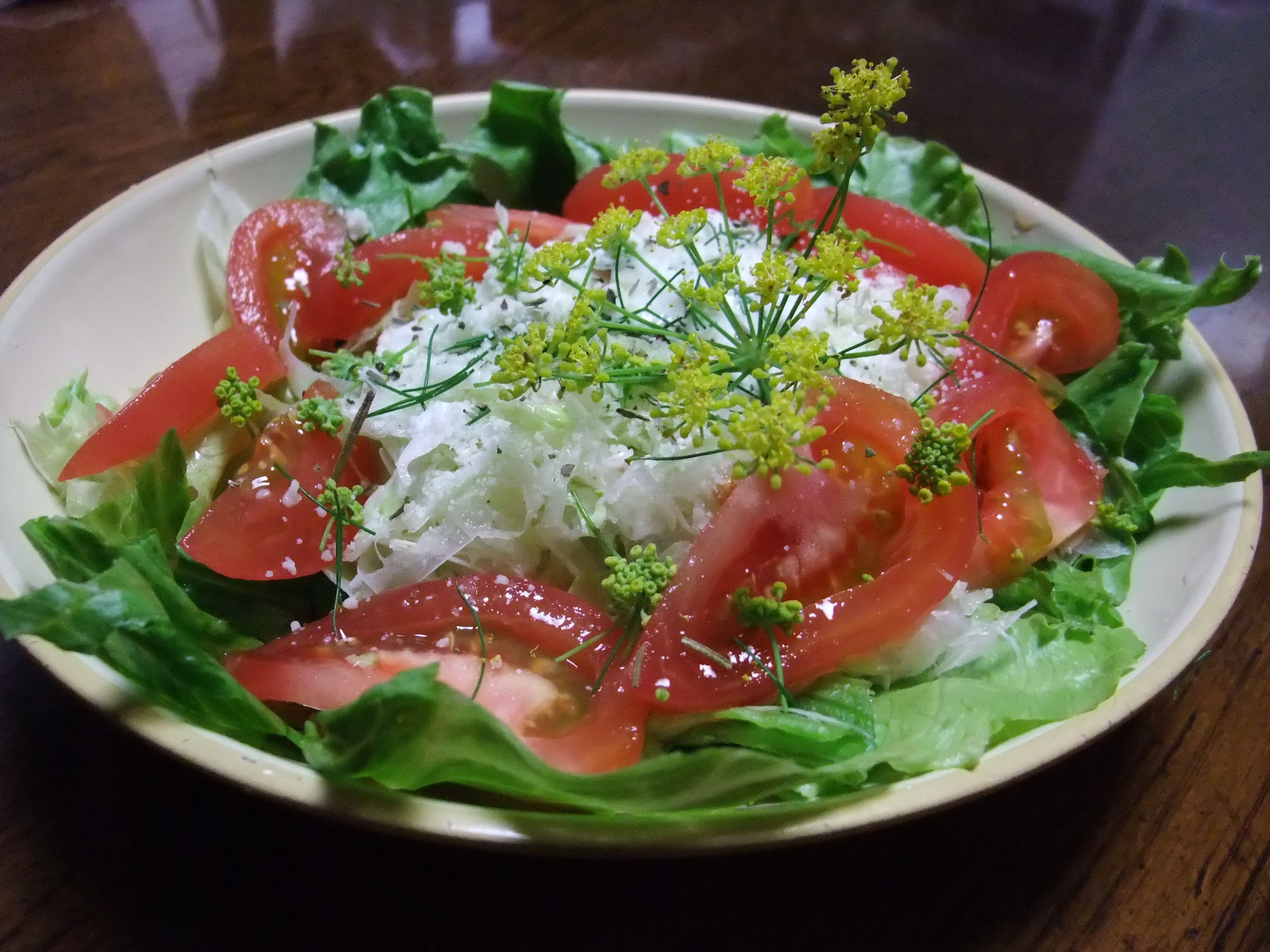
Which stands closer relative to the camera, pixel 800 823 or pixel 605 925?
pixel 800 823

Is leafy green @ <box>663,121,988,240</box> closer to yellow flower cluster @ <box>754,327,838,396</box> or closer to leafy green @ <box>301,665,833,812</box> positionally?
yellow flower cluster @ <box>754,327,838,396</box>

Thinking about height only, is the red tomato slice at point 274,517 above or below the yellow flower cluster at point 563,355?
below

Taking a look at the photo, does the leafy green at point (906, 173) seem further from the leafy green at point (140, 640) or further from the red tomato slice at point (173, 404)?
the leafy green at point (140, 640)

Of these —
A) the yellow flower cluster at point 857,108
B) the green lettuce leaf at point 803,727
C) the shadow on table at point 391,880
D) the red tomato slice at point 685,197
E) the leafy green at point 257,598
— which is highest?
the yellow flower cluster at point 857,108

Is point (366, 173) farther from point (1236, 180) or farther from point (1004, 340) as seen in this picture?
point (1236, 180)

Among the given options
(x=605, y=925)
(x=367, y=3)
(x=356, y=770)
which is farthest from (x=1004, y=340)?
(x=367, y=3)

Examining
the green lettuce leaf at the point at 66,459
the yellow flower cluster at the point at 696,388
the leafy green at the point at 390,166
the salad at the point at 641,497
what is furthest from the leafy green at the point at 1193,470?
the green lettuce leaf at the point at 66,459

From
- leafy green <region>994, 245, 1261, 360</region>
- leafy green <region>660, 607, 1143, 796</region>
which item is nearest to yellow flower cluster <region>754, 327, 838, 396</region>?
leafy green <region>660, 607, 1143, 796</region>
